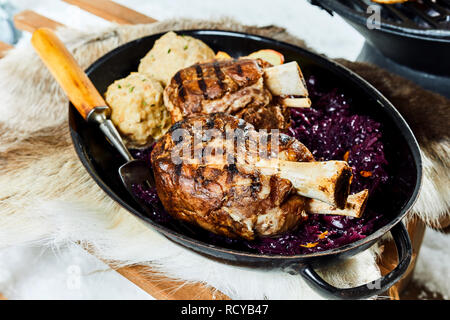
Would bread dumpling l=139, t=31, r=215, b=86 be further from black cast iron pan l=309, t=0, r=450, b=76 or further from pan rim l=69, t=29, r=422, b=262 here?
black cast iron pan l=309, t=0, r=450, b=76

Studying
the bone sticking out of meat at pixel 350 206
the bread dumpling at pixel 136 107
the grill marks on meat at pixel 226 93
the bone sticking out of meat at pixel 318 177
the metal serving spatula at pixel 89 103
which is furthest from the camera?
the bread dumpling at pixel 136 107

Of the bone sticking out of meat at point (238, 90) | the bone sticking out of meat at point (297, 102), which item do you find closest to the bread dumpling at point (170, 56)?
the bone sticking out of meat at point (238, 90)

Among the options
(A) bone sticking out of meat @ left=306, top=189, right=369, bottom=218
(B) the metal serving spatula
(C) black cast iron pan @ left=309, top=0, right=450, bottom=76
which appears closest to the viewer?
(A) bone sticking out of meat @ left=306, top=189, right=369, bottom=218

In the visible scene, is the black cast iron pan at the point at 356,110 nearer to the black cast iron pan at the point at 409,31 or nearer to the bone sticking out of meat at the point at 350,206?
the bone sticking out of meat at the point at 350,206

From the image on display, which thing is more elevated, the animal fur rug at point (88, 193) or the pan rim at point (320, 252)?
the pan rim at point (320, 252)

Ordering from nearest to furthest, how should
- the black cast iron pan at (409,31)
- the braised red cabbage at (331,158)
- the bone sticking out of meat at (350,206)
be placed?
the bone sticking out of meat at (350,206), the braised red cabbage at (331,158), the black cast iron pan at (409,31)

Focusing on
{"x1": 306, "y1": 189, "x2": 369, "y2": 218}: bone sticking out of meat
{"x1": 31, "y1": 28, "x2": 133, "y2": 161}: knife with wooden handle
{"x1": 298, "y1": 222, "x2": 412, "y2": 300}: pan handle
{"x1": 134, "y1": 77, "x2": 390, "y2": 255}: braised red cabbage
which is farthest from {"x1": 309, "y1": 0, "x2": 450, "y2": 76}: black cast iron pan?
{"x1": 31, "y1": 28, "x2": 133, "y2": 161}: knife with wooden handle

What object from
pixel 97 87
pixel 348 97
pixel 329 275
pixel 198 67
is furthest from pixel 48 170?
pixel 348 97
